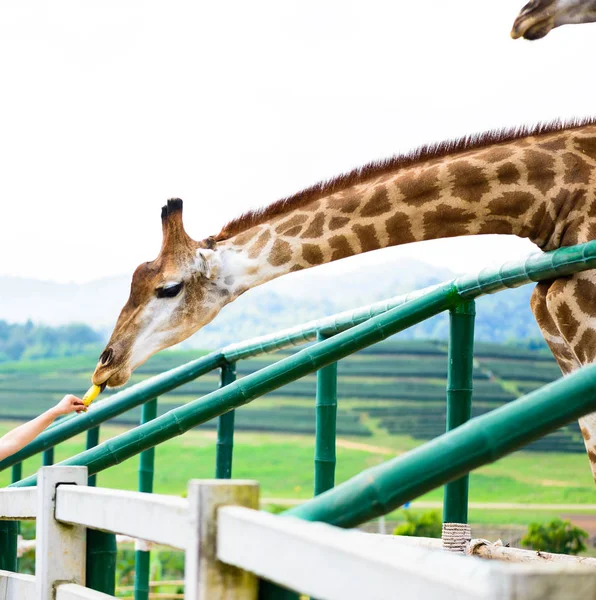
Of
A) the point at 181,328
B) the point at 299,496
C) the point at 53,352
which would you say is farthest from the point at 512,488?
the point at 181,328

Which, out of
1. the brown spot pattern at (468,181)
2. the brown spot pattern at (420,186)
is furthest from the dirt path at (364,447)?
the brown spot pattern at (468,181)

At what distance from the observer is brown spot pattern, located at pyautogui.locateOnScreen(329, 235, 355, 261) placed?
316cm

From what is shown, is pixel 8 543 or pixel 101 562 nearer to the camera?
pixel 101 562

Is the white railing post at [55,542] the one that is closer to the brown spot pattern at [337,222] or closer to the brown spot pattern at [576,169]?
the brown spot pattern at [576,169]

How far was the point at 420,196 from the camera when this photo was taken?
2.76 metres

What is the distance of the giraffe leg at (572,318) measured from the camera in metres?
2.14

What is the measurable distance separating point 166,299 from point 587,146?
64.5 inches

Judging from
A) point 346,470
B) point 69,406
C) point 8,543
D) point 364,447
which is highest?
point 69,406

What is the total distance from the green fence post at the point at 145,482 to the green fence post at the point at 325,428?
2.67 feet

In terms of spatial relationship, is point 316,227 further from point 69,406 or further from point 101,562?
point 101,562

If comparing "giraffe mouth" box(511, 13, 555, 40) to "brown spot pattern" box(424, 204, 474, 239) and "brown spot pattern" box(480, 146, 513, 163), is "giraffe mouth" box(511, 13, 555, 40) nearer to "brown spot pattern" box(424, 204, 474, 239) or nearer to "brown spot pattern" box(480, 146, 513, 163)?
"brown spot pattern" box(480, 146, 513, 163)

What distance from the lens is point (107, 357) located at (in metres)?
3.51

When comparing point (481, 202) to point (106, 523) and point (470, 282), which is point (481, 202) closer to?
point (470, 282)

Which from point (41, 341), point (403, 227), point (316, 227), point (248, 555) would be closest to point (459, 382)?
point (403, 227)
